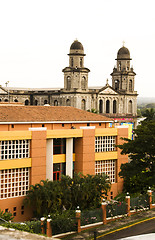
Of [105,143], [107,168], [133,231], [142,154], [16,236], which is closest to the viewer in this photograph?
[16,236]

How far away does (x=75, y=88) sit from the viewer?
3317 inches

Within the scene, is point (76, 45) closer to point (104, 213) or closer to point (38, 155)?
point (38, 155)

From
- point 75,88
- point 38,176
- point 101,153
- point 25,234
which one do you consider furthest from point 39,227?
point 75,88

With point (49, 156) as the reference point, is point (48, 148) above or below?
above

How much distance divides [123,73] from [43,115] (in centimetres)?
6190

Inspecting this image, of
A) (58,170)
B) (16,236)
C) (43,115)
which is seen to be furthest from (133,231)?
(16,236)

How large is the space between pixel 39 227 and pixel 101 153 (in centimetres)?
1271

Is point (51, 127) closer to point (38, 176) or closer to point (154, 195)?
point (38, 176)

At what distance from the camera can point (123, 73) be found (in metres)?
94.2

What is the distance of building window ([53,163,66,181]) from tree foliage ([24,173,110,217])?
2.51 meters

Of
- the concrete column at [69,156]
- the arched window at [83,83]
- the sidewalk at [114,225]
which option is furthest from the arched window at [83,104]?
the sidewalk at [114,225]

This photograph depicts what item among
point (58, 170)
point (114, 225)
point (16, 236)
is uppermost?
point (58, 170)

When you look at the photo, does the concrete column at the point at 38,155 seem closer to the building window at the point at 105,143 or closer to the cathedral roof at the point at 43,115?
the cathedral roof at the point at 43,115

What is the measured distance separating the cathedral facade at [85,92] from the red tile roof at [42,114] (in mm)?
45236
